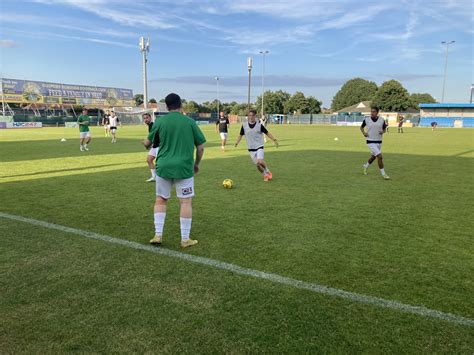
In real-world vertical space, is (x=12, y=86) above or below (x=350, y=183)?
above

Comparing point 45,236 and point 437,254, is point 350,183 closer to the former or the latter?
point 437,254

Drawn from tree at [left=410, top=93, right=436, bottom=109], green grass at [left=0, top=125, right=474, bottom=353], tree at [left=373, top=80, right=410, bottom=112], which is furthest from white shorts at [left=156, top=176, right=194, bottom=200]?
tree at [left=410, top=93, right=436, bottom=109]

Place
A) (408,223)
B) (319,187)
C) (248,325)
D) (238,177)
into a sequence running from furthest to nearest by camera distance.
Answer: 1. (238,177)
2. (319,187)
3. (408,223)
4. (248,325)

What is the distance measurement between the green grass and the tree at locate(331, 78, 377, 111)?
126m

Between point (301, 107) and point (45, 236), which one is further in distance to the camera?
point (301, 107)

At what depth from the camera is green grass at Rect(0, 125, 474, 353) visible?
123 inches

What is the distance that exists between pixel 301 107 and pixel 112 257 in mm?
109738

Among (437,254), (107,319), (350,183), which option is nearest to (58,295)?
(107,319)

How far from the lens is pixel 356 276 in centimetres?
431

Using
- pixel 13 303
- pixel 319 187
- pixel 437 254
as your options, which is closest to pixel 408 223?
pixel 437 254

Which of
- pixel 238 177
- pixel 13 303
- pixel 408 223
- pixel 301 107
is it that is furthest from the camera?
pixel 301 107

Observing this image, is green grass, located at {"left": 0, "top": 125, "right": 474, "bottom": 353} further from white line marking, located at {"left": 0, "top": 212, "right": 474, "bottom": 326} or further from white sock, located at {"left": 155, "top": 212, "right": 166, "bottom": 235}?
white sock, located at {"left": 155, "top": 212, "right": 166, "bottom": 235}

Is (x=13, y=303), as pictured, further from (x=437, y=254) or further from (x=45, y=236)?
(x=437, y=254)

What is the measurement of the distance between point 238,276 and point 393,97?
97.8 m
